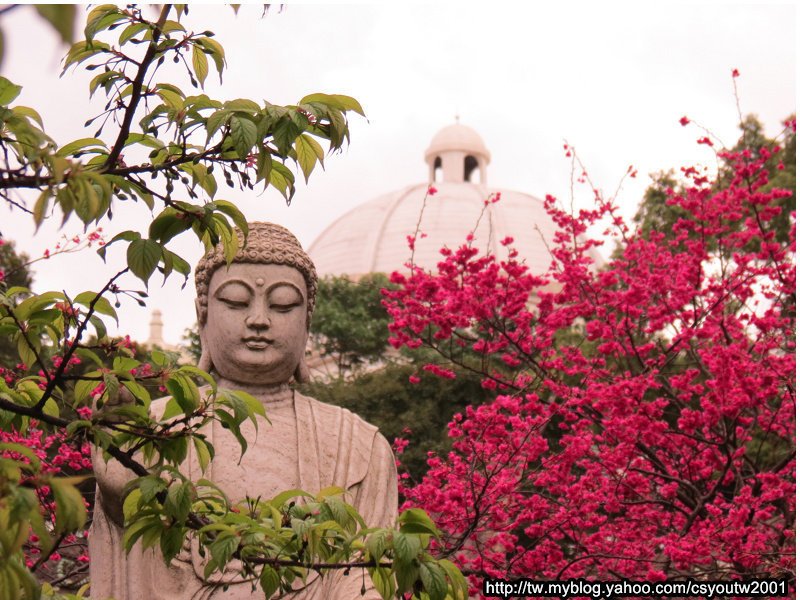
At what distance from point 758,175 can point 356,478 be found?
6.42 m

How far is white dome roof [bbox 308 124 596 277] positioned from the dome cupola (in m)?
4.28

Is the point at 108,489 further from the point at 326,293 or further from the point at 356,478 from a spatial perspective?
the point at 326,293

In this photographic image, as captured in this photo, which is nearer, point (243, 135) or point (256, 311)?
point (243, 135)

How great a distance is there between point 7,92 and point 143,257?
64 cm

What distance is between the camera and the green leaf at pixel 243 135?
12.2 feet

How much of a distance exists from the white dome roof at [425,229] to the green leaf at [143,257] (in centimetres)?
3338

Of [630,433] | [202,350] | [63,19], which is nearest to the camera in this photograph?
[63,19]

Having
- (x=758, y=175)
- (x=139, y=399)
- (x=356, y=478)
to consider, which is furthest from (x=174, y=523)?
(x=758, y=175)

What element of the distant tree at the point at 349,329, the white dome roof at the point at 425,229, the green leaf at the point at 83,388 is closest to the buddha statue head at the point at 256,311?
the green leaf at the point at 83,388

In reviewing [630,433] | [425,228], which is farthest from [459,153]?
[630,433]

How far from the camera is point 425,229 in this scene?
1656 inches

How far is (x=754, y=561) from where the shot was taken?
28.9 ft

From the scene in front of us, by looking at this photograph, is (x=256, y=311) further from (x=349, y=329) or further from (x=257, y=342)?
(x=349, y=329)

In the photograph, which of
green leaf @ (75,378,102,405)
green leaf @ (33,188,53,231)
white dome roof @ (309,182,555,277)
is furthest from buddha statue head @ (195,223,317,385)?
white dome roof @ (309,182,555,277)
